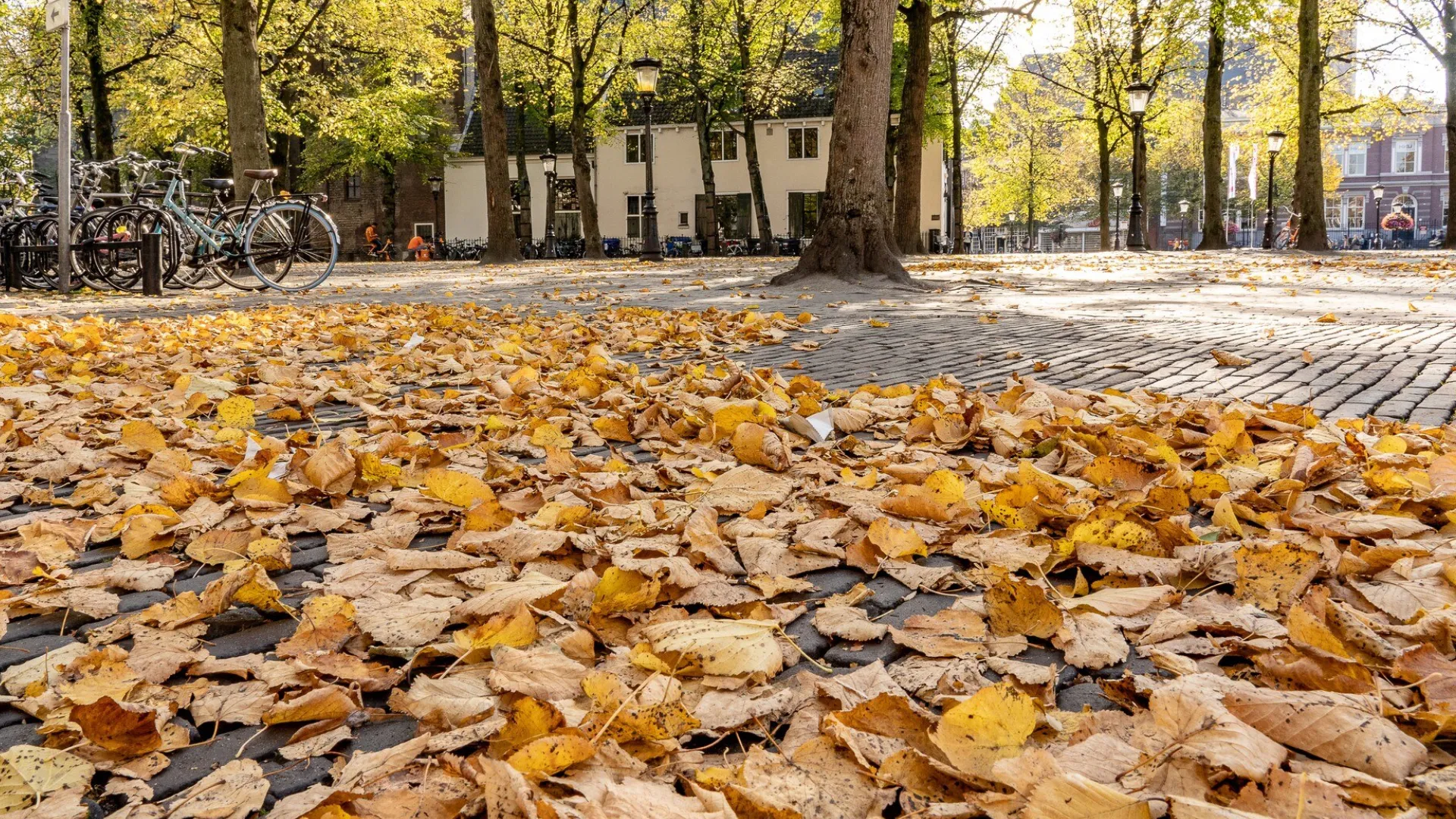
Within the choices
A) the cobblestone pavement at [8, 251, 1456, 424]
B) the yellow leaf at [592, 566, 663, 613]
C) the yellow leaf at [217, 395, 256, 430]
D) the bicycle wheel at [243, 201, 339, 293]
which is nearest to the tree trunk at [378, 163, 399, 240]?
the cobblestone pavement at [8, 251, 1456, 424]

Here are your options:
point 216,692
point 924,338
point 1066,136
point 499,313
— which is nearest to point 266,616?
point 216,692

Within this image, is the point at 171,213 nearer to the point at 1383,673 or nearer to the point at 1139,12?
the point at 1383,673

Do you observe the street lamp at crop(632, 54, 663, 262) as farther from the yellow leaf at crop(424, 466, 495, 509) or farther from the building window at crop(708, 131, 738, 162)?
the yellow leaf at crop(424, 466, 495, 509)

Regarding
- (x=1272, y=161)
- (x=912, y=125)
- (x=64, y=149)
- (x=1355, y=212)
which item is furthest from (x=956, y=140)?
(x=1355, y=212)

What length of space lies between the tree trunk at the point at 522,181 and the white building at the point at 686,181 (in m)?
0.85

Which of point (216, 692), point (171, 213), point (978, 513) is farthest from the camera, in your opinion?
point (171, 213)

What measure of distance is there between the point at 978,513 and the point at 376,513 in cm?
155

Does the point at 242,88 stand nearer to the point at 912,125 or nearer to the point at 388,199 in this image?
the point at 912,125

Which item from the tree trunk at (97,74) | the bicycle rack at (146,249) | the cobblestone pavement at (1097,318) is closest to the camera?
the cobblestone pavement at (1097,318)

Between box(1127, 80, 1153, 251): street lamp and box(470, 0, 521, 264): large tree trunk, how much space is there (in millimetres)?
14773

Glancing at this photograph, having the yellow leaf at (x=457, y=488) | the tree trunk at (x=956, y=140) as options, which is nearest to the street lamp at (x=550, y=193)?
the tree trunk at (x=956, y=140)

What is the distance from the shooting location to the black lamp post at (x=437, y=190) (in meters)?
48.4

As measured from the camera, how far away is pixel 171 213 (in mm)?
11633

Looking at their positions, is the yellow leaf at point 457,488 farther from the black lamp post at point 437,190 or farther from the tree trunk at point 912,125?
Result: the black lamp post at point 437,190
